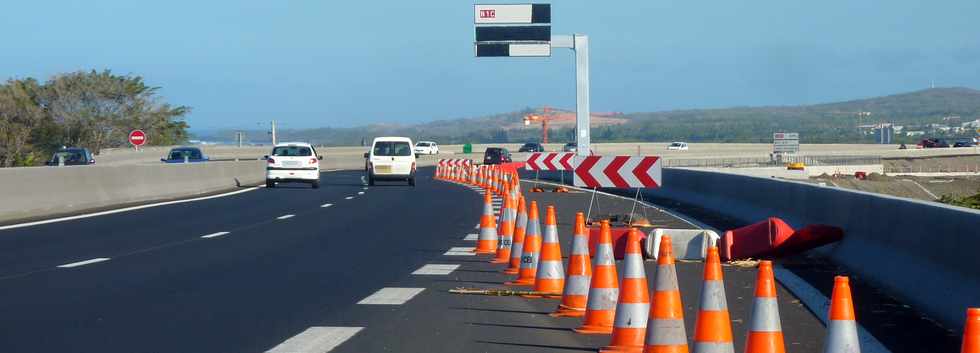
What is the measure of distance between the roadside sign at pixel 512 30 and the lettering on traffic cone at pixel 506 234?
33.3m

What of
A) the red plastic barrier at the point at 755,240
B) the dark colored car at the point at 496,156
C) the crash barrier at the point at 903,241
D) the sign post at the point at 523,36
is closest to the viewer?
the crash barrier at the point at 903,241

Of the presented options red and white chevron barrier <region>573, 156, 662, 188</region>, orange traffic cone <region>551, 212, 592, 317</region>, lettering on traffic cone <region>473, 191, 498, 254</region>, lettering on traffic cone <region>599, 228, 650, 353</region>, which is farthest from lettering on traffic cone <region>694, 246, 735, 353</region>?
red and white chevron barrier <region>573, 156, 662, 188</region>

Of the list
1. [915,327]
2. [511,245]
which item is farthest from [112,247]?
[915,327]

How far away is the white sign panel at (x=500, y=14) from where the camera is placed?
49.6 m

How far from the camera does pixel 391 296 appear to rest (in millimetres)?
12180

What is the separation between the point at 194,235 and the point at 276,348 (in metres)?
11.9

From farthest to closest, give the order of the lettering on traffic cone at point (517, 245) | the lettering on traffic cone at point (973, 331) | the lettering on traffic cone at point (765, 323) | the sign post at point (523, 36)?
1. the sign post at point (523, 36)
2. the lettering on traffic cone at point (517, 245)
3. the lettering on traffic cone at point (765, 323)
4. the lettering on traffic cone at point (973, 331)

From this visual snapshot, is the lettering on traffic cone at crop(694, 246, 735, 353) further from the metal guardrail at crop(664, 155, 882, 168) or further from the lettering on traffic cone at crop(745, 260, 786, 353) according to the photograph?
the metal guardrail at crop(664, 155, 882, 168)

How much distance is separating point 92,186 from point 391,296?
19.6 meters

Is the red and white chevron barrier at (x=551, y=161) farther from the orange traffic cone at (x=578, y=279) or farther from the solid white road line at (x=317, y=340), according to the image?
the solid white road line at (x=317, y=340)

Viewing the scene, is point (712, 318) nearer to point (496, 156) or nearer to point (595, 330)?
point (595, 330)

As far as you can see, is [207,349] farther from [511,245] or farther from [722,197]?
[722,197]

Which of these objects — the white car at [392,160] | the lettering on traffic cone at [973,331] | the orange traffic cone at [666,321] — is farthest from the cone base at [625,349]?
the white car at [392,160]

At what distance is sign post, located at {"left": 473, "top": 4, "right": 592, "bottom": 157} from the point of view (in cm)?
4938
